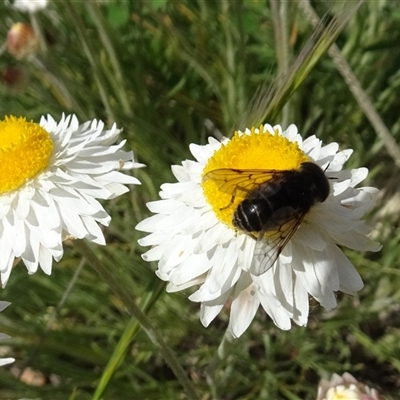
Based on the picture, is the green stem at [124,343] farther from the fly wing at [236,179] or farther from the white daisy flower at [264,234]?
the fly wing at [236,179]

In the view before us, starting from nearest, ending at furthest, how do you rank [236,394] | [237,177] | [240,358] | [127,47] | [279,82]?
[237,177] → [279,82] → [240,358] → [236,394] → [127,47]

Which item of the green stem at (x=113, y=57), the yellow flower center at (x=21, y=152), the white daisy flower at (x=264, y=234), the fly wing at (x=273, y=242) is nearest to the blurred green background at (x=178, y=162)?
the green stem at (x=113, y=57)

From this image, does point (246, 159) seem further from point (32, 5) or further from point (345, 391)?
point (32, 5)

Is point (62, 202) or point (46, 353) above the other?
point (62, 202)

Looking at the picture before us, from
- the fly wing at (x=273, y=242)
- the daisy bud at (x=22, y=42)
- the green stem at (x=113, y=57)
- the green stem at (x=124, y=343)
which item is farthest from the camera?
the green stem at (x=113, y=57)

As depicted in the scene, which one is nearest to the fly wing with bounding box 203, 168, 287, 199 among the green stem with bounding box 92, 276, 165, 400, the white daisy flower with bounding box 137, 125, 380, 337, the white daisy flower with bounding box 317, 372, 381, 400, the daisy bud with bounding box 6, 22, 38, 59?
the white daisy flower with bounding box 137, 125, 380, 337

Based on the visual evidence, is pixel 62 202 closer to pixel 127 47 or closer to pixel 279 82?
pixel 279 82

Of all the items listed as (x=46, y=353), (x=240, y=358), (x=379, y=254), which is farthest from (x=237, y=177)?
(x=379, y=254)

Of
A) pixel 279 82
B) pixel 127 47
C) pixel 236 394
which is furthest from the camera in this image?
pixel 127 47
